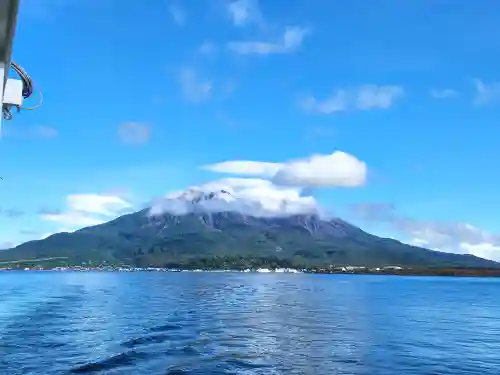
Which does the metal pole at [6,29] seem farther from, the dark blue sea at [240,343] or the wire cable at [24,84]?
the dark blue sea at [240,343]

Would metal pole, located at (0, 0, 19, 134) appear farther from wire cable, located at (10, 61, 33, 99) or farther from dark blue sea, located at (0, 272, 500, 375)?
dark blue sea, located at (0, 272, 500, 375)

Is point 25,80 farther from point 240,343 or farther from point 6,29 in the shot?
point 240,343

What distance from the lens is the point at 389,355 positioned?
26047 mm

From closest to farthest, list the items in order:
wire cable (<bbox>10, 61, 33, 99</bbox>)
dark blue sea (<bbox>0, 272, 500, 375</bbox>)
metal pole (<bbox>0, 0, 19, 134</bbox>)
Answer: metal pole (<bbox>0, 0, 19, 134</bbox>) → wire cable (<bbox>10, 61, 33, 99</bbox>) → dark blue sea (<bbox>0, 272, 500, 375</bbox>)

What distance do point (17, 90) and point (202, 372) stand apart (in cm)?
1685

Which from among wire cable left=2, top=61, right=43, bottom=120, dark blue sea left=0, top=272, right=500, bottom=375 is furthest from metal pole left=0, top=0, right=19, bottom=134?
dark blue sea left=0, top=272, right=500, bottom=375

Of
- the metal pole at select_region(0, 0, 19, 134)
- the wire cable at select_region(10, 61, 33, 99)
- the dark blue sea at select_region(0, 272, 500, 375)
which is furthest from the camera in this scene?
the dark blue sea at select_region(0, 272, 500, 375)

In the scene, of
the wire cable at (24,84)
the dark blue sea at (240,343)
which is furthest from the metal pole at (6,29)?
the dark blue sea at (240,343)

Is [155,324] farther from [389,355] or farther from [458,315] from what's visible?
[458,315]

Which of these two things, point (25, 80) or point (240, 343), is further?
point (240, 343)

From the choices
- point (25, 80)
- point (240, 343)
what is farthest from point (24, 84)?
point (240, 343)

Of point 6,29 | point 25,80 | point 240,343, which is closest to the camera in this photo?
point 6,29

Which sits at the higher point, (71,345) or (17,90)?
(17,90)

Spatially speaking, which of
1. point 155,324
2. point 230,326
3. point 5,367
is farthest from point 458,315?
point 5,367
